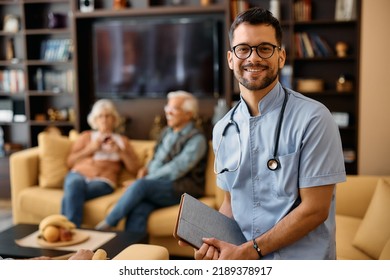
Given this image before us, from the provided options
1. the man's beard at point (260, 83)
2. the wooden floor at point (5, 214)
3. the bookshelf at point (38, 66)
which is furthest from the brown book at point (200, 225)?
the bookshelf at point (38, 66)

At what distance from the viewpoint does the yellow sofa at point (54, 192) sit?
267 cm

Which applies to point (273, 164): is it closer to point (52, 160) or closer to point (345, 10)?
point (52, 160)

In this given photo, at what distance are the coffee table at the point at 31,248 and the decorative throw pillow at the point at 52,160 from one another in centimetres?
64

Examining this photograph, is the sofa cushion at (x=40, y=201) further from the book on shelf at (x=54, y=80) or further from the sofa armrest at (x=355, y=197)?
the sofa armrest at (x=355, y=197)

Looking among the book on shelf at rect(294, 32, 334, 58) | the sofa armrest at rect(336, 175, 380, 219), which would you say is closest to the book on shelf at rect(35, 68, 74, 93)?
the book on shelf at rect(294, 32, 334, 58)

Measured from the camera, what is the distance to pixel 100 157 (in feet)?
10.0

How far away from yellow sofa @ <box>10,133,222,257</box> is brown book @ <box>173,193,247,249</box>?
1.37 meters

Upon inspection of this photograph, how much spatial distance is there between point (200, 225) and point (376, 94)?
1.16m

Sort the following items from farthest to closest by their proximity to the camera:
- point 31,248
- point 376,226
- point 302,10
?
point 302,10 → point 31,248 → point 376,226

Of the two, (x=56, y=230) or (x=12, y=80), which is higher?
(x=12, y=80)

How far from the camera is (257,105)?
4.00ft

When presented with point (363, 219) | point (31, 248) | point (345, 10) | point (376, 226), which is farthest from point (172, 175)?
point (345, 10)

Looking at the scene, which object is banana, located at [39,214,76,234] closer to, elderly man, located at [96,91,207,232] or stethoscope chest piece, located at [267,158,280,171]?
elderly man, located at [96,91,207,232]
